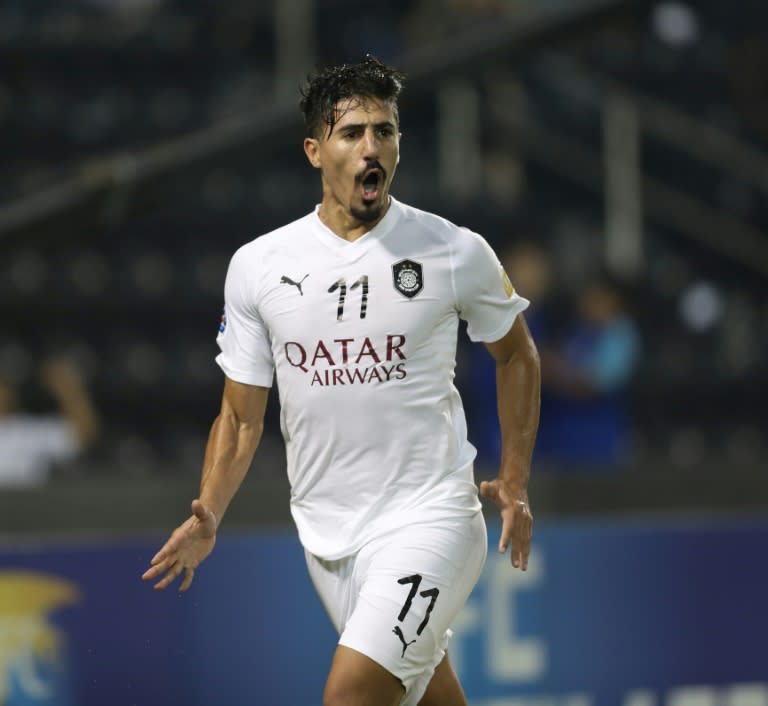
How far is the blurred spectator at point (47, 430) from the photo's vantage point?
7660mm

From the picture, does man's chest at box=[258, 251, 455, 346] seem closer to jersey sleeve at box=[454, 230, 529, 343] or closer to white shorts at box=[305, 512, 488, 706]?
jersey sleeve at box=[454, 230, 529, 343]

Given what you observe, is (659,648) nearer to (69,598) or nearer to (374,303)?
(69,598)

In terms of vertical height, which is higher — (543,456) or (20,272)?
(20,272)

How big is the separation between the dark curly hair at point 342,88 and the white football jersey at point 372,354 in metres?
0.31

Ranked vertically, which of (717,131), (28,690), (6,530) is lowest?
(28,690)

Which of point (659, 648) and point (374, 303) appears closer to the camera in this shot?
point (374, 303)

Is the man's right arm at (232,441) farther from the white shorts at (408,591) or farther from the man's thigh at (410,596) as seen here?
the man's thigh at (410,596)

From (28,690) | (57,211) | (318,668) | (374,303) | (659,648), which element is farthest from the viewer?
(659,648)

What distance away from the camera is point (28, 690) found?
5.80m

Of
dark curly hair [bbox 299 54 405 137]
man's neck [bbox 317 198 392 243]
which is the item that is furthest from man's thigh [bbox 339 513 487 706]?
dark curly hair [bbox 299 54 405 137]

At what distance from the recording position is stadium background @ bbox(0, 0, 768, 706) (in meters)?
5.93

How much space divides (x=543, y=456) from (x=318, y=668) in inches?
88.3

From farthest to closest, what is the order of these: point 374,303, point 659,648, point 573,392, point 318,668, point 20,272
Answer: point 20,272, point 573,392, point 659,648, point 318,668, point 374,303

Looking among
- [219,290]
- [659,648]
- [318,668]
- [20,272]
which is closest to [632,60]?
[219,290]
